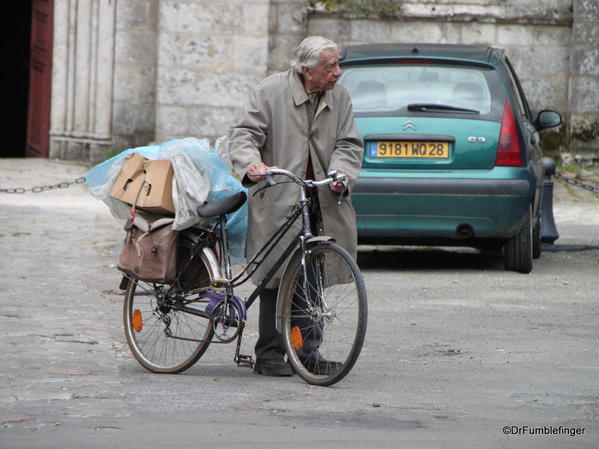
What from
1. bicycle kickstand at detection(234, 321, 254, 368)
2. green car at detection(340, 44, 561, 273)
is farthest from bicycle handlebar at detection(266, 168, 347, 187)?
green car at detection(340, 44, 561, 273)

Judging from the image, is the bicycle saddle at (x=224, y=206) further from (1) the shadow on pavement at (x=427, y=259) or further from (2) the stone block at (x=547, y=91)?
(2) the stone block at (x=547, y=91)

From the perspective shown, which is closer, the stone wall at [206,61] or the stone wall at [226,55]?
the stone wall at [206,61]

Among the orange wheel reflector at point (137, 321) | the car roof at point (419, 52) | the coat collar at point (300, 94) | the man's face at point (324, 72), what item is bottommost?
the orange wheel reflector at point (137, 321)

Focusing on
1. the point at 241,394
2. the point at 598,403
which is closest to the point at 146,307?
the point at 241,394

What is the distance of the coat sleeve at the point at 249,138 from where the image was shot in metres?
6.50

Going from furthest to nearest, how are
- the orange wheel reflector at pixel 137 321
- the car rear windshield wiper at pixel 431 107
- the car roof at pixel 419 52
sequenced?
the car roof at pixel 419 52 < the car rear windshield wiper at pixel 431 107 < the orange wheel reflector at pixel 137 321

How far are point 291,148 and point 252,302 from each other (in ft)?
2.50

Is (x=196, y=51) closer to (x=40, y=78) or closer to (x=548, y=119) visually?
(x=40, y=78)

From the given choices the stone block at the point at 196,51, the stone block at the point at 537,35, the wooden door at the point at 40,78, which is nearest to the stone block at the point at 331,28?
the stone block at the point at 196,51

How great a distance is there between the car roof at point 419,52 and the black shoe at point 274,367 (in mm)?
4481

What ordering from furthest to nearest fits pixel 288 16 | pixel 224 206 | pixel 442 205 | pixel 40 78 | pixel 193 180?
1. pixel 40 78
2. pixel 288 16
3. pixel 442 205
4. pixel 193 180
5. pixel 224 206

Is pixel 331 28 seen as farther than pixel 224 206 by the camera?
Yes

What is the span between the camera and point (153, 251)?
22.1 ft

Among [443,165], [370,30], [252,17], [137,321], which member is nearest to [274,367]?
[137,321]
